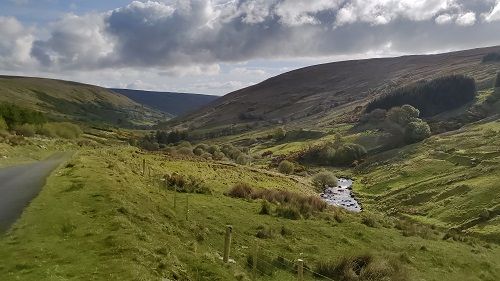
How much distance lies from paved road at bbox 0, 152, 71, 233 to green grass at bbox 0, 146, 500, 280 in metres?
0.71

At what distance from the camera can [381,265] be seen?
26.8m

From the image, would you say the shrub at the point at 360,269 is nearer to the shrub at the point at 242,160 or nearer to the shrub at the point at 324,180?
the shrub at the point at 324,180

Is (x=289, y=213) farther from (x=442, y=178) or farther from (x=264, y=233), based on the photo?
(x=442, y=178)

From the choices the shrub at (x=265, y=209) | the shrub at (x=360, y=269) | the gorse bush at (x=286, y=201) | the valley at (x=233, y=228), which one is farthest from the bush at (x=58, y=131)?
the shrub at (x=360, y=269)

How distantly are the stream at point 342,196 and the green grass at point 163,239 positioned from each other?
2944 cm

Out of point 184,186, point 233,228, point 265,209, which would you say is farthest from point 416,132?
point 233,228

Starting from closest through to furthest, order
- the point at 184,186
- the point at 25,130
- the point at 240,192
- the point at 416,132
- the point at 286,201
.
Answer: the point at 184,186 → the point at 286,201 → the point at 240,192 → the point at 25,130 → the point at 416,132

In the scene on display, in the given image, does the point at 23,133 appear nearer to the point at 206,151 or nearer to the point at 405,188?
the point at 206,151

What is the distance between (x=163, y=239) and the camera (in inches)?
916

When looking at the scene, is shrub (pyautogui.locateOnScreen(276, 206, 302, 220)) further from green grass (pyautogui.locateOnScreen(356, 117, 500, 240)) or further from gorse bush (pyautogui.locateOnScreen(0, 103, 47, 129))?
gorse bush (pyautogui.locateOnScreen(0, 103, 47, 129))

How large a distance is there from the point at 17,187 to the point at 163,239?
15999 mm

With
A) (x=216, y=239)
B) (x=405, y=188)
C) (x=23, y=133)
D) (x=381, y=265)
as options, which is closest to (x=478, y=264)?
(x=381, y=265)

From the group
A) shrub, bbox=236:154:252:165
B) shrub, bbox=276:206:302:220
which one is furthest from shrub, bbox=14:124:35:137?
shrub, bbox=276:206:302:220

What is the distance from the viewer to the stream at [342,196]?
A: 7397 cm
